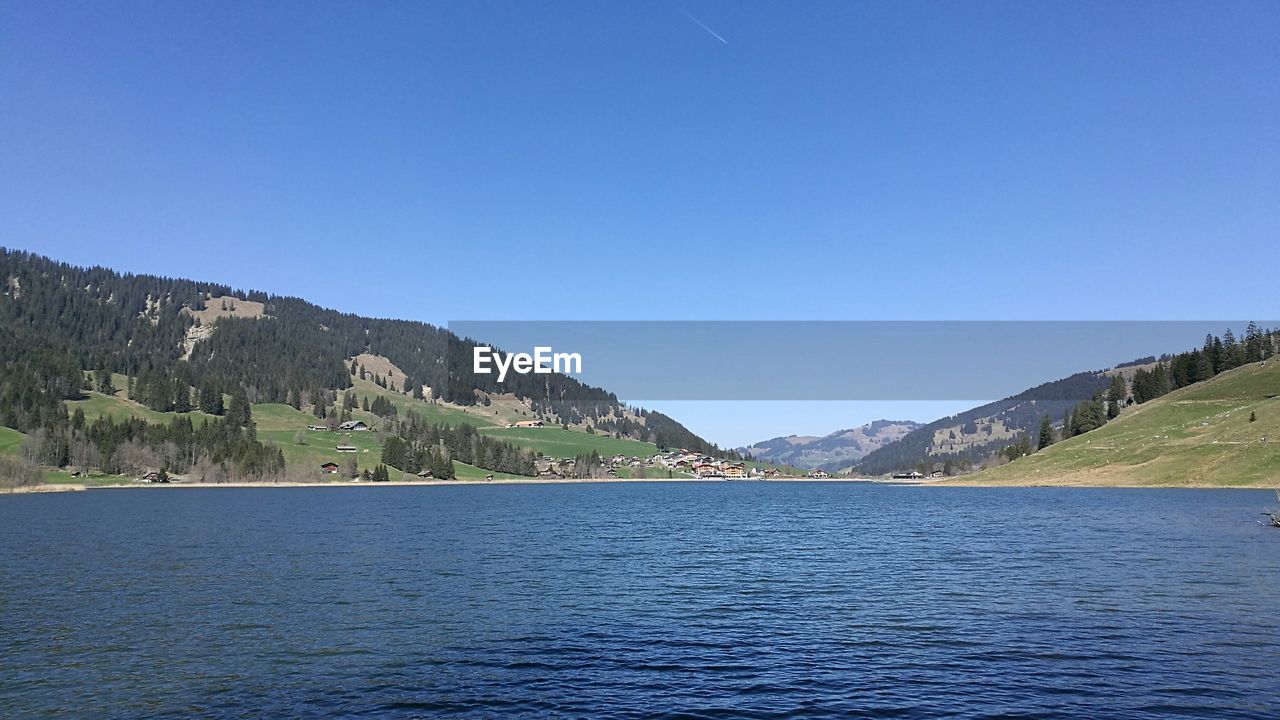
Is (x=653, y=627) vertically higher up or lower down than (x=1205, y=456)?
lower down

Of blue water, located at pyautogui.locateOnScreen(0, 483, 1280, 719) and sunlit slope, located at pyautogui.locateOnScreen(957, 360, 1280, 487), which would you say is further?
sunlit slope, located at pyautogui.locateOnScreen(957, 360, 1280, 487)

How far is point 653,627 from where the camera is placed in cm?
4247

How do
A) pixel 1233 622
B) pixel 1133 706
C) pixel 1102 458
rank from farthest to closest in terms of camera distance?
pixel 1102 458 < pixel 1233 622 < pixel 1133 706

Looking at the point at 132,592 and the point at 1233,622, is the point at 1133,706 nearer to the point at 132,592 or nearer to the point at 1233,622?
the point at 1233,622

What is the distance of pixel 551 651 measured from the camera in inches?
1469

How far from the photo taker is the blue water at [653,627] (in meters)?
29.5

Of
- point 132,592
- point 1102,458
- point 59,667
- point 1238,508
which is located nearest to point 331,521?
point 132,592

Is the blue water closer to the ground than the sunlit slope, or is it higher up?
closer to the ground

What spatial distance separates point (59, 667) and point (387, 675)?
14.2 meters

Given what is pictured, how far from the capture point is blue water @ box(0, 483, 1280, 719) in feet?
96.9

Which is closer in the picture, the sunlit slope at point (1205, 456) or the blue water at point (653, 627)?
the blue water at point (653, 627)

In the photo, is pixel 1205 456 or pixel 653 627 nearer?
pixel 653 627

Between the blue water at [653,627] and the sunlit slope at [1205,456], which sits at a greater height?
the sunlit slope at [1205,456]

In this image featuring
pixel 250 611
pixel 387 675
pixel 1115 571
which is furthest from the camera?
pixel 1115 571
